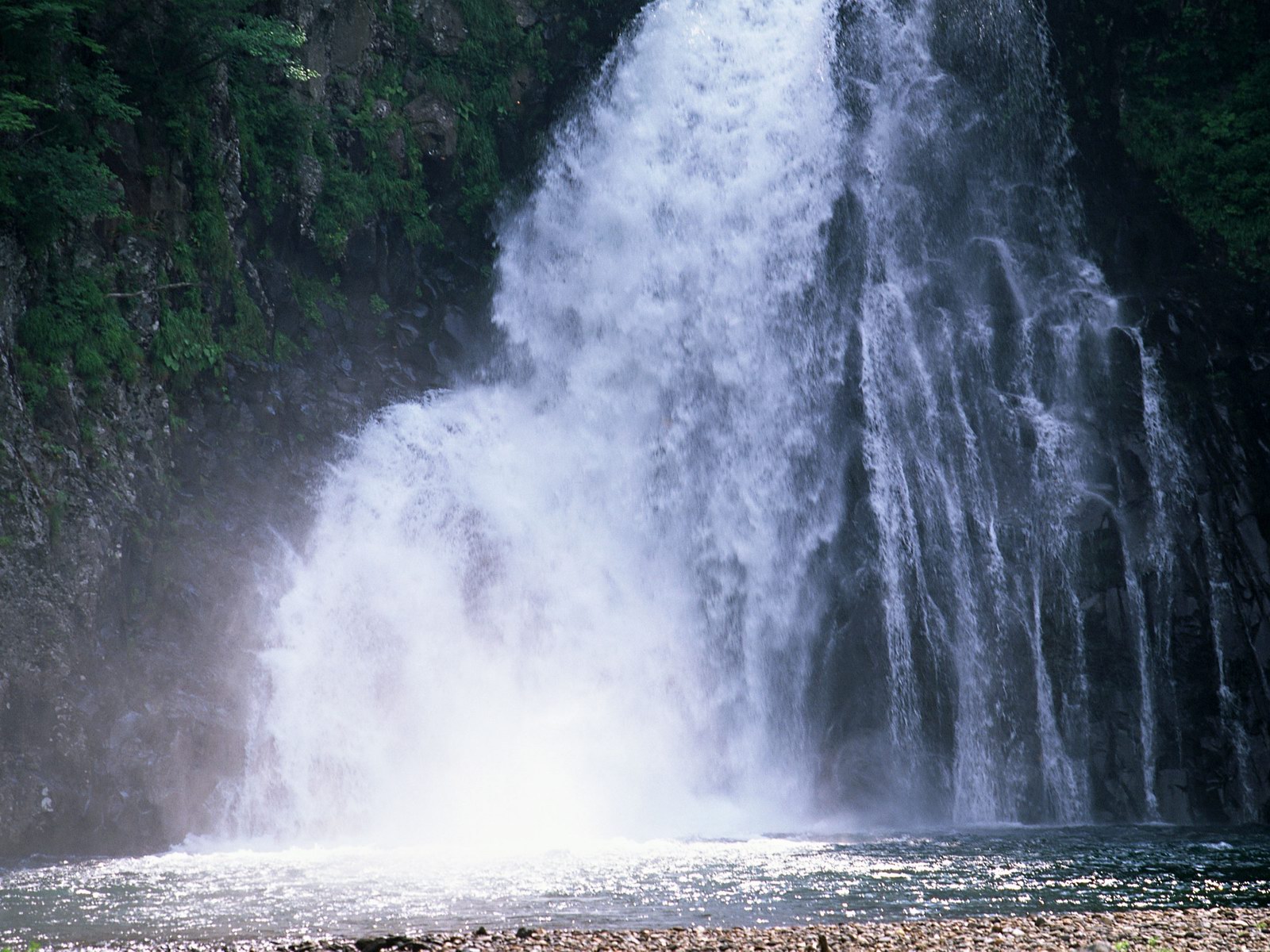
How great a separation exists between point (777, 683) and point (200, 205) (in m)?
12.2

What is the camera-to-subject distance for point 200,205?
1823cm

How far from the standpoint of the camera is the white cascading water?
662 inches

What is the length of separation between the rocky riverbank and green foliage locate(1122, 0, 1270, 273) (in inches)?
676

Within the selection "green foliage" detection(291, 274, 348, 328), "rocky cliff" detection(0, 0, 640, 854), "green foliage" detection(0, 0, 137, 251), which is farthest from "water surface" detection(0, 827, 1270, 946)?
"green foliage" detection(291, 274, 348, 328)

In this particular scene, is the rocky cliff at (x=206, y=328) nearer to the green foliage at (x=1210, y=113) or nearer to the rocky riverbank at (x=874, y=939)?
the rocky riverbank at (x=874, y=939)

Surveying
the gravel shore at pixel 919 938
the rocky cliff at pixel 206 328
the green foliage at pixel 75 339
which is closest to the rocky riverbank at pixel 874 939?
the gravel shore at pixel 919 938

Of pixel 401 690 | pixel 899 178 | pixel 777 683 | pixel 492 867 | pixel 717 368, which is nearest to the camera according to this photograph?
pixel 492 867

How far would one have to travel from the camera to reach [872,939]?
790cm

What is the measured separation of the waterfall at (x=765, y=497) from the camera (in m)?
17.4

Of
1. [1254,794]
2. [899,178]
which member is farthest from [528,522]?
[1254,794]

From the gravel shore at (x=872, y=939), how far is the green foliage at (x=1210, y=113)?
677 inches

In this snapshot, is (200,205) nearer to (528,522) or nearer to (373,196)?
(373,196)

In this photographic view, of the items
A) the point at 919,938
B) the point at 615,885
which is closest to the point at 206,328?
the point at 615,885

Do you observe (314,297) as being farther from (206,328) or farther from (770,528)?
(770,528)
